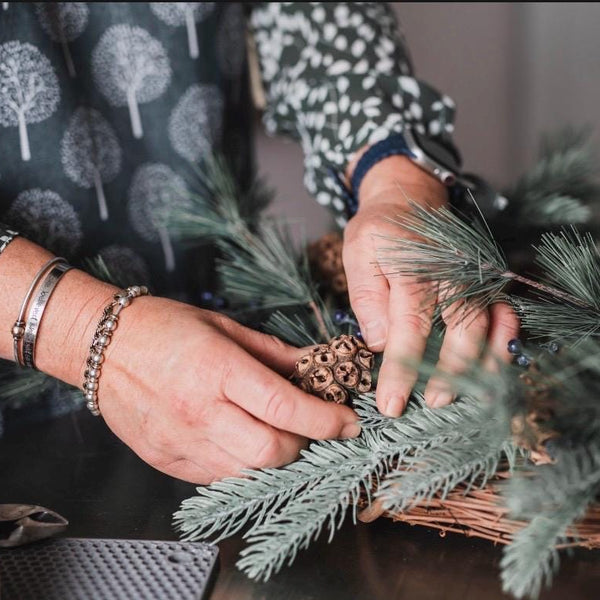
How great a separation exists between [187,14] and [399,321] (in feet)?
1.61

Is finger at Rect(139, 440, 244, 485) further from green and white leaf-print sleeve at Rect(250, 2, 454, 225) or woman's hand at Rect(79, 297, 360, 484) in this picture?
green and white leaf-print sleeve at Rect(250, 2, 454, 225)

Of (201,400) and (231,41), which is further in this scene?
(231,41)

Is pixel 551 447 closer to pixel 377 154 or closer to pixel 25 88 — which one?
pixel 377 154

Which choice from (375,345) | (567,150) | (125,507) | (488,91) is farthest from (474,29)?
(125,507)

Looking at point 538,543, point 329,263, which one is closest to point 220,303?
point 329,263

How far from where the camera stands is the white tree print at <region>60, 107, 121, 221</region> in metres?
0.68

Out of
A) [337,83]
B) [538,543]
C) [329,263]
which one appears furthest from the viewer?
[337,83]

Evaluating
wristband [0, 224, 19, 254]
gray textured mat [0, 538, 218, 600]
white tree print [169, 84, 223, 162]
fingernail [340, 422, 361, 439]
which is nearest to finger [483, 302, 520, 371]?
fingernail [340, 422, 361, 439]

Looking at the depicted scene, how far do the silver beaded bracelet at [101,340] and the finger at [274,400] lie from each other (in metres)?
0.09

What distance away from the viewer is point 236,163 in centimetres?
90

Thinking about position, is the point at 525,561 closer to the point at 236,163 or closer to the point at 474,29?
the point at 236,163

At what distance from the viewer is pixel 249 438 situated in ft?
1.39

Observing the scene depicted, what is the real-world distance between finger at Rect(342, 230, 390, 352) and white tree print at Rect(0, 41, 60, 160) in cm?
33

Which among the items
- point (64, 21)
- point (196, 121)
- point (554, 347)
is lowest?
point (554, 347)
